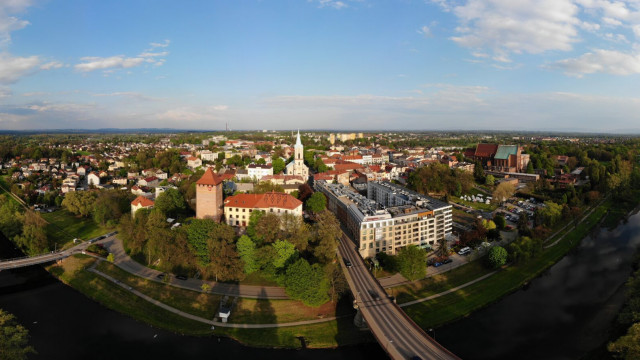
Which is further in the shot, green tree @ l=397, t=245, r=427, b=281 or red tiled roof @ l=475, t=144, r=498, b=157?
red tiled roof @ l=475, t=144, r=498, b=157

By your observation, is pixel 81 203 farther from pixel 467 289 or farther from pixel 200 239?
pixel 467 289

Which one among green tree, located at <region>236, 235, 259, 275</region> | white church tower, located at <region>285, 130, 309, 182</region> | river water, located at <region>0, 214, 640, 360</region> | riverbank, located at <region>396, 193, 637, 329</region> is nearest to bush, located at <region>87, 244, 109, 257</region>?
river water, located at <region>0, 214, 640, 360</region>

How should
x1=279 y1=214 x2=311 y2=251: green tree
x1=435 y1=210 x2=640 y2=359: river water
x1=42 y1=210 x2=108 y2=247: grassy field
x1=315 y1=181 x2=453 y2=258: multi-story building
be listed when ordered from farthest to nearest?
x1=42 y1=210 x2=108 y2=247: grassy field
x1=315 y1=181 x2=453 y2=258: multi-story building
x1=279 y1=214 x2=311 y2=251: green tree
x1=435 y1=210 x2=640 y2=359: river water

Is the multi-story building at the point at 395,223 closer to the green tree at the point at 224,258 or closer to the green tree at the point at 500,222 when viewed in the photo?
the green tree at the point at 500,222

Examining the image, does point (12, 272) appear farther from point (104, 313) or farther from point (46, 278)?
point (104, 313)

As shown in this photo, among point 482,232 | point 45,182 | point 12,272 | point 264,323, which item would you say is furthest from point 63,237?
point 482,232

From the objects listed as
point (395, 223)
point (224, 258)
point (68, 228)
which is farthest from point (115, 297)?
point (395, 223)

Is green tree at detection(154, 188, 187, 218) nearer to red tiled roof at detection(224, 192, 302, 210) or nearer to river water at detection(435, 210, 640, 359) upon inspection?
red tiled roof at detection(224, 192, 302, 210)
